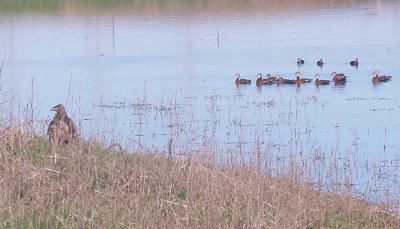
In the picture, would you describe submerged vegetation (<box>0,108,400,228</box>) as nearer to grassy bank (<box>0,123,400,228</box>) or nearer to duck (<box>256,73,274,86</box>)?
grassy bank (<box>0,123,400,228</box>)

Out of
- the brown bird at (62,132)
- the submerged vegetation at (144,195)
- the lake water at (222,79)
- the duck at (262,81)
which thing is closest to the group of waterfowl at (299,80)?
the duck at (262,81)

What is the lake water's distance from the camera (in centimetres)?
1426

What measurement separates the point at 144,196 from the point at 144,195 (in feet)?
0.06

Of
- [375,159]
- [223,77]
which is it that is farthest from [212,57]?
[375,159]

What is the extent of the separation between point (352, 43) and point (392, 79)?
32.9ft

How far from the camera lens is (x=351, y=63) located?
95.3 feet

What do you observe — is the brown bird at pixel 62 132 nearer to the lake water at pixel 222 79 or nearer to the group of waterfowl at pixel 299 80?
the lake water at pixel 222 79

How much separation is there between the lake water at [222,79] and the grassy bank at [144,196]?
1.24 m

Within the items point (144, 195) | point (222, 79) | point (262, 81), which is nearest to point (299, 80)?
point (262, 81)

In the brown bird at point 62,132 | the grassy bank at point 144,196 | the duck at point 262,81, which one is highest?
the duck at point 262,81

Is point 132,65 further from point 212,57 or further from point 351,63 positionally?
point 351,63

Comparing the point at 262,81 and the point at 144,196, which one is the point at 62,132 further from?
the point at 262,81

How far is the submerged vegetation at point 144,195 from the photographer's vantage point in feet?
23.1

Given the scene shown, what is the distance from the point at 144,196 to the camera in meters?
7.67
